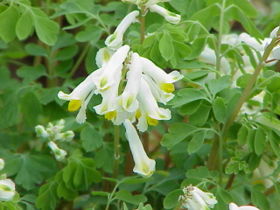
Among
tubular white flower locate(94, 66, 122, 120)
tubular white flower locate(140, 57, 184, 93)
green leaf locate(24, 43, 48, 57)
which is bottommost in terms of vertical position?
green leaf locate(24, 43, 48, 57)

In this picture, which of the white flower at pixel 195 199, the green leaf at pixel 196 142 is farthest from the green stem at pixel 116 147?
the white flower at pixel 195 199

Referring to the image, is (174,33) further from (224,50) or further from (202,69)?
(224,50)

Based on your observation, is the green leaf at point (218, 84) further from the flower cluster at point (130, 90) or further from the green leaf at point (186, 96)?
the flower cluster at point (130, 90)

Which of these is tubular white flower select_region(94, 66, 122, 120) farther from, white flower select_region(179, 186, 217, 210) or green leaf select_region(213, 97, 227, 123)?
green leaf select_region(213, 97, 227, 123)

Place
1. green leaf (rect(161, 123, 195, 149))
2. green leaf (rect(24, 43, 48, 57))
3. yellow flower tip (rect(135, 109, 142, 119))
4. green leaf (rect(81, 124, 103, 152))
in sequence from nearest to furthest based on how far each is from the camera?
1. yellow flower tip (rect(135, 109, 142, 119))
2. green leaf (rect(161, 123, 195, 149))
3. green leaf (rect(81, 124, 103, 152))
4. green leaf (rect(24, 43, 48, 57))

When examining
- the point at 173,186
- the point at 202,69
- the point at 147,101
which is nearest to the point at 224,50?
the point at 202,69

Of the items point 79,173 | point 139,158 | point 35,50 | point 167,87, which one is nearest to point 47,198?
point 79,173

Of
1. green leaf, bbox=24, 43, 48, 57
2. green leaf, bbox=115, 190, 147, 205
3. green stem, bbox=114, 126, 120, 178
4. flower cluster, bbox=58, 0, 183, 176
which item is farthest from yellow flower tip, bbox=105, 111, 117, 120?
green leaf, bbox=24, 43, 48, 57
